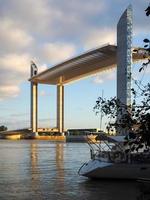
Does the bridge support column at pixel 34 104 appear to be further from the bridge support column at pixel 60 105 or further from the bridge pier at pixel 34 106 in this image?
the bridge support column at pixel 60 105

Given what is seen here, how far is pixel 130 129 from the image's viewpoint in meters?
7.77

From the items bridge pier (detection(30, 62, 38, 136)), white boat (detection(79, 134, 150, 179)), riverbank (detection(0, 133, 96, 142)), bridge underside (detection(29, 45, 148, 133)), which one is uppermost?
bridge underside (detection(29, 45, 148, 133))

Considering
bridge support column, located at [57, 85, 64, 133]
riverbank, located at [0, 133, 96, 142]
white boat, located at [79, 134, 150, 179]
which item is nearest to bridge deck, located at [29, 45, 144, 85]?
bridge support column, located at [57, 85, 64, 133]

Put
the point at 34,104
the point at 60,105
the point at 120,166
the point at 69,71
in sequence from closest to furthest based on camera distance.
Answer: the point at 120,166, the point at 69,71, the point at 60,105, the point at 34,104

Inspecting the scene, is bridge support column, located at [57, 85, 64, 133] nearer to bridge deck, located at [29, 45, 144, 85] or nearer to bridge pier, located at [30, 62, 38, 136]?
bridge deck, located at [29, 45, 144, 85]

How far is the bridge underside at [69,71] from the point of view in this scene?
122256 millimetres

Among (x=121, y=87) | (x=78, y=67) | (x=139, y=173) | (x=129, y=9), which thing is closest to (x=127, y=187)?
(x=139, y=173)

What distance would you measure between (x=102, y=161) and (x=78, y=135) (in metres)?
128

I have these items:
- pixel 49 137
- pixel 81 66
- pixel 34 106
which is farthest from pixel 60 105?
pixel 81 66

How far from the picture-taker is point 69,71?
465 feet

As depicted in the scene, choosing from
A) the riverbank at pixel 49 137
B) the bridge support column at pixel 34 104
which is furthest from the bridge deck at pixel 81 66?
the riverbank at pixel 49 137

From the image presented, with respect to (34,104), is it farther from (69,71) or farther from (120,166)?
(120,166)

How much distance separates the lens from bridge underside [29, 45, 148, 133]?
4813 inches

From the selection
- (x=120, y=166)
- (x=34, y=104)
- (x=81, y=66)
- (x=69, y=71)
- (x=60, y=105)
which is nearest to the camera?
(x=120, y=166)
